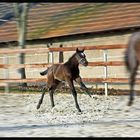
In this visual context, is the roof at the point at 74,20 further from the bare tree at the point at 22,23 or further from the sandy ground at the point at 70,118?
the sandy ground at the point at 70,118

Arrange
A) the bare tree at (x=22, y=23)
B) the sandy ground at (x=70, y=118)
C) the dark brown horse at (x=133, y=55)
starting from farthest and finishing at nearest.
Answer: the bare tree at (x=22, y=23), the sandy ground at (x=70, y=118), the dark brown horse at (x=133, y=55)

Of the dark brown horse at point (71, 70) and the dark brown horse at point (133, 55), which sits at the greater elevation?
the dark brown horse at point (133, 55)

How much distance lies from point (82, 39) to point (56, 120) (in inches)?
408

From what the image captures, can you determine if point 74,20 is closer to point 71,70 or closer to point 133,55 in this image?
point 71,70

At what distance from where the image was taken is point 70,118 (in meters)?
10.8

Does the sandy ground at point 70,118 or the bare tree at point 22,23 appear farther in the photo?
the bare tree at point 22,23

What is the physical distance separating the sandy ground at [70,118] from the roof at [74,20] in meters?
5.71

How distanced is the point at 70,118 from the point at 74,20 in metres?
13.3

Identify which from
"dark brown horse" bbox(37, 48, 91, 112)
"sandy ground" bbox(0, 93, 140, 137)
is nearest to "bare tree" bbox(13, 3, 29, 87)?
"sandy ground" bbox(0, 93, 140, 137)

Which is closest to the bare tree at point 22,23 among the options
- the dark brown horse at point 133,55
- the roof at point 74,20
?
the roof at point 74,20

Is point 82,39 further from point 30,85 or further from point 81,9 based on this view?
point 81,9

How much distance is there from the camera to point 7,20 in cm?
2786

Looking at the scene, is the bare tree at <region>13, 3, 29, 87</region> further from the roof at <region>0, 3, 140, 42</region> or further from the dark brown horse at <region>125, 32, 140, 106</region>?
the dark brown horse at <region>125, 32, 140, 106</region>

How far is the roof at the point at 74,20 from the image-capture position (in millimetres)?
20281
